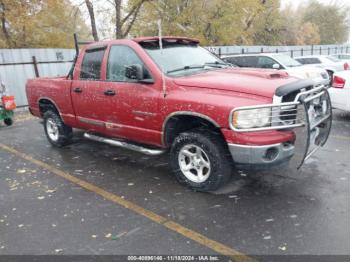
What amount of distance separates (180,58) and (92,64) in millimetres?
1606

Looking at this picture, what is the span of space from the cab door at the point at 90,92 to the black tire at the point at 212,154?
175 cm

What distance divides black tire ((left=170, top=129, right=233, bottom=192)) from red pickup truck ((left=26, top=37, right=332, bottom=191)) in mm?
12

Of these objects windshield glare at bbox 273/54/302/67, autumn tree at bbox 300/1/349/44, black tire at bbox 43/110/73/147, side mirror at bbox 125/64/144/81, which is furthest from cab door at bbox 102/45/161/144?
autumn tree at bbox 300/1/349/44

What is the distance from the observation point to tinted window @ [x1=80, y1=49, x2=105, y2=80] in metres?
5.63

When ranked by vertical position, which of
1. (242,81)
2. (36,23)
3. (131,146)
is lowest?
(131,146)

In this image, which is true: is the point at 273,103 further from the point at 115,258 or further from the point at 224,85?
the point at 115,258

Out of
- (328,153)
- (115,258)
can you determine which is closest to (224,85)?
(115,258)

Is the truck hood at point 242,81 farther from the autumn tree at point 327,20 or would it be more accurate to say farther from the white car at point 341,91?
the autumn tree at point 327,20

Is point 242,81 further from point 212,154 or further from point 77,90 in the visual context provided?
point 77,90

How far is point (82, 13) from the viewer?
19.7 m

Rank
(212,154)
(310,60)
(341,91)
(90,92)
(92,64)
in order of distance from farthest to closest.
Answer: (310,60), (341,91), (92,64), (90,92), (212,154)

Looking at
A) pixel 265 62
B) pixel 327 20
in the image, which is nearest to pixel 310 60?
pixel 265 62

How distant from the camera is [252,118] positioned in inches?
150

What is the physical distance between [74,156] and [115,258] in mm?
3579
